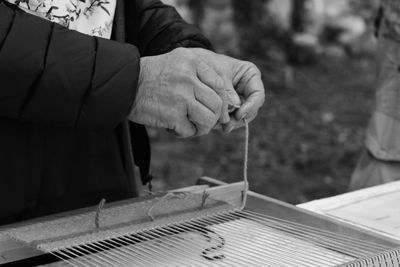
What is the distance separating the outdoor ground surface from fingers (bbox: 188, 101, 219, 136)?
2608 millimetres

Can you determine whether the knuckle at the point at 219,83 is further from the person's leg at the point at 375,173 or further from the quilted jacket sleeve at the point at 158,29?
the person's leg at the point at 375,173

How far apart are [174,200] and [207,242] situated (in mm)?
165

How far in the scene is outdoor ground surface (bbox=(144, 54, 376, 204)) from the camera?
164 inches

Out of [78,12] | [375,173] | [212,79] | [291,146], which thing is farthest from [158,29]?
[291,146]

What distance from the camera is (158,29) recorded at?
1.53 m

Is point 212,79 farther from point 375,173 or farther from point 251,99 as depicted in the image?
point 375,173

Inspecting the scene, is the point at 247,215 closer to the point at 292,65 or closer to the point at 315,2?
the point at 292,65

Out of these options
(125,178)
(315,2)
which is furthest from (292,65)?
(125,178)

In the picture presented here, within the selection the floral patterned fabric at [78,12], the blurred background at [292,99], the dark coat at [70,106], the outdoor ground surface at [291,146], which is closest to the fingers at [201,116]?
the dark coat at [70,106]

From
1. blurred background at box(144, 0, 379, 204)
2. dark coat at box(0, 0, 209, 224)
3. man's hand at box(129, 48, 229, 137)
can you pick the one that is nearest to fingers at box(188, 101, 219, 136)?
man's hand at box(129, 48, 229, 137)

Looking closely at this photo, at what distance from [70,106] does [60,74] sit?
0.06m

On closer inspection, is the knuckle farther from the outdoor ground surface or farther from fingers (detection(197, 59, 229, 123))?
the outdoor ground surface

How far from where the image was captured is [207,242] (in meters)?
1.24

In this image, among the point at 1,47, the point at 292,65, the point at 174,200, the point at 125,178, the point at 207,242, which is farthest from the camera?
the point at 292,65
